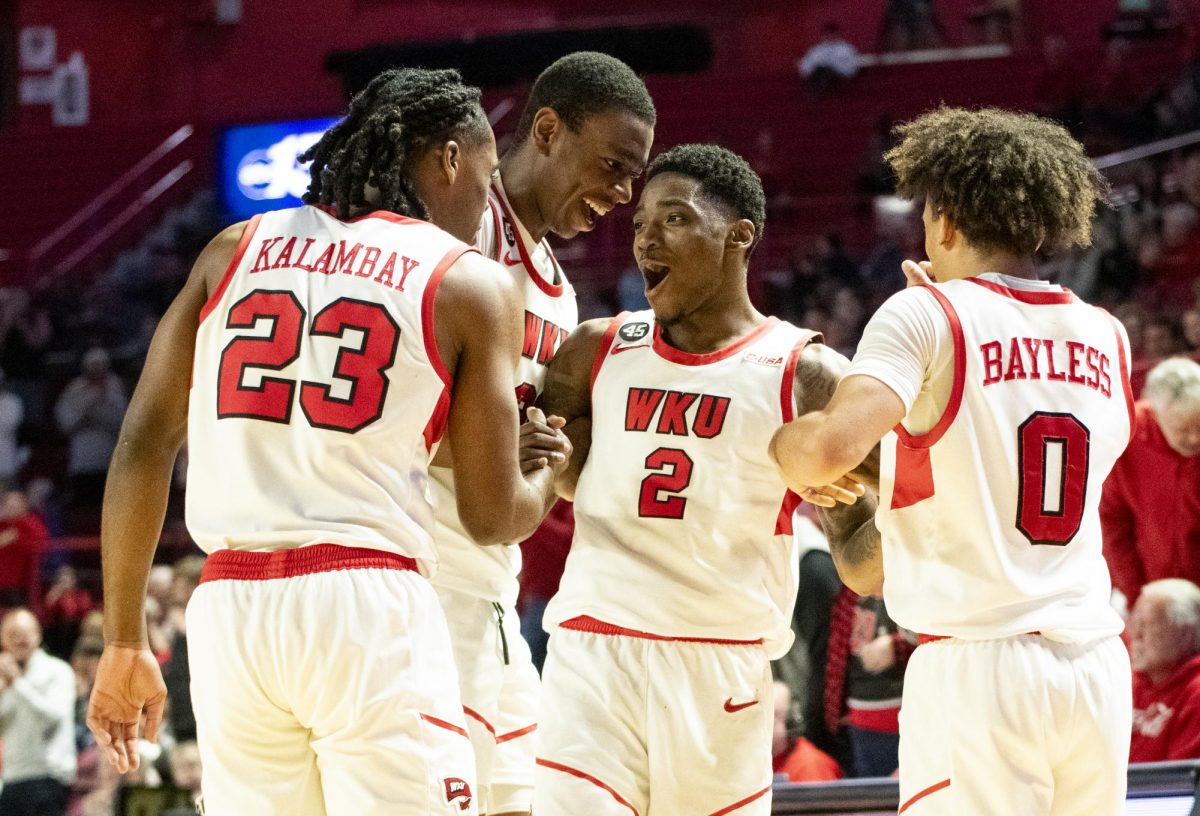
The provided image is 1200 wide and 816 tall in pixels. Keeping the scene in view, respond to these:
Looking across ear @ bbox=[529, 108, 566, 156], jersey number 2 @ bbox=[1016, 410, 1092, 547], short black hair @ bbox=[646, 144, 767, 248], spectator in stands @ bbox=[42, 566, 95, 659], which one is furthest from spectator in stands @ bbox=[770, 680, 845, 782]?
spectator in stands @ bbox=[42, 566, 95, 659]

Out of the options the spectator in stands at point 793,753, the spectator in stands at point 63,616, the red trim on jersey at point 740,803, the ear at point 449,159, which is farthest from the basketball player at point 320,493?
the spectator in stands at point 63,616

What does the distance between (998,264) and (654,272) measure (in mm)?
1004

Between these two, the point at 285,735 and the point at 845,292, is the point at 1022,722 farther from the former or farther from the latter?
the point at 845,292

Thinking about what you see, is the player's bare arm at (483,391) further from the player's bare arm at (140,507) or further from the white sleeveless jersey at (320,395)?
the player's bare arm at (140,507)

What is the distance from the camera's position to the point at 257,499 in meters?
3.02

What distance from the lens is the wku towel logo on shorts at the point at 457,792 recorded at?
2939 mm

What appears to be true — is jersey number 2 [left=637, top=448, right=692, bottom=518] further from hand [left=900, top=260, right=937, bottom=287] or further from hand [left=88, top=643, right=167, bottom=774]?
hand [left=88, top=643, right=167, bottom=774]

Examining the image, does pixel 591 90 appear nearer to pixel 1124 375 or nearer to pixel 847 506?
pixel 847 506

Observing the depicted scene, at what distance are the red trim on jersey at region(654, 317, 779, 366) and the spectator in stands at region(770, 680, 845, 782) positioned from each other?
2399mm

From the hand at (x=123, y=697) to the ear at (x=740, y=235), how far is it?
1892 mm

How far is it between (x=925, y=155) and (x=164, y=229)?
1587cm

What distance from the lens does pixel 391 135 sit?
328 centimetres

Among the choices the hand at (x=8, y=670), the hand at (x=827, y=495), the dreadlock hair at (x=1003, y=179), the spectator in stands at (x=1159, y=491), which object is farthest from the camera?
the hand at (x=8, y=670)

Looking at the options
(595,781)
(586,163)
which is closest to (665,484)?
(595,781)
